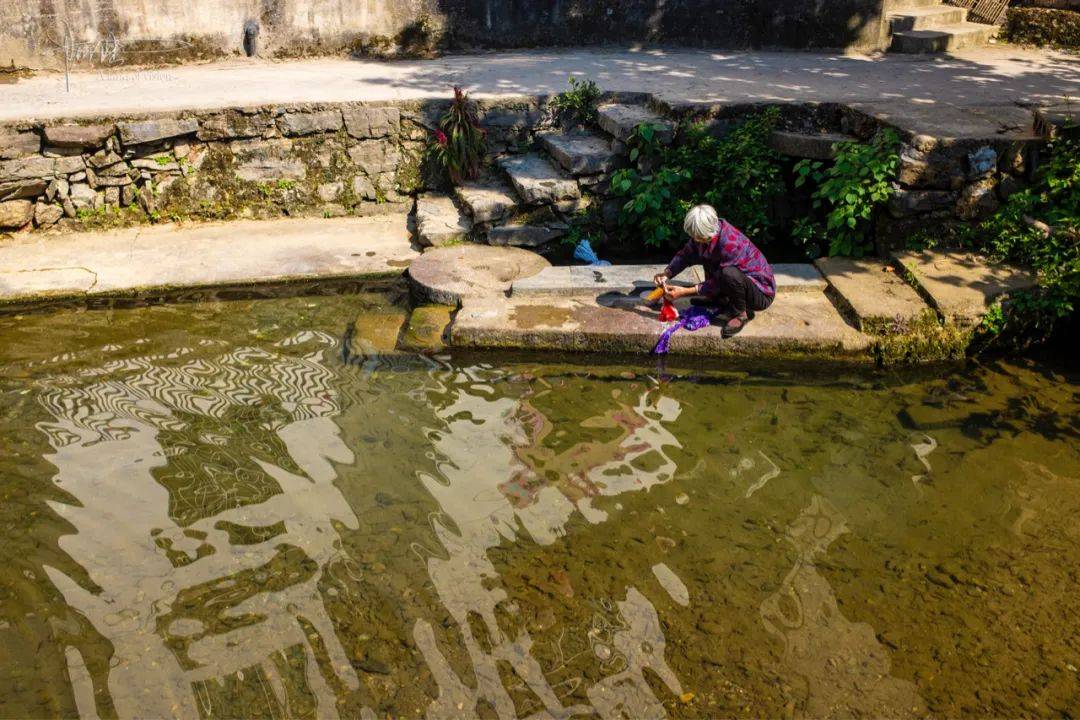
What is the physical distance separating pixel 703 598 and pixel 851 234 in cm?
410

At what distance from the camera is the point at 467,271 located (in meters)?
7.12

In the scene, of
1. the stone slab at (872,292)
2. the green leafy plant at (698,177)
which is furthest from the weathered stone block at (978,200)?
the green leafy plant at (698,177)

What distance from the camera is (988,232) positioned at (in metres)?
6.92

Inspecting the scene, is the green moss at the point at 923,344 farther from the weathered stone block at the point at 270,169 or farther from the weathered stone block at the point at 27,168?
the weathered stone block at the point at 27,168

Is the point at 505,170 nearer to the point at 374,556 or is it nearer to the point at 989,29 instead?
the point at 374,556

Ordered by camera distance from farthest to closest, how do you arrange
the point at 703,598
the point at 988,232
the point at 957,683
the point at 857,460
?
the point at 988,232
the point at 857,460
the point at 703,598
the point at 957,683

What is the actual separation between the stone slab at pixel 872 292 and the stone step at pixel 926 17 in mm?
4948

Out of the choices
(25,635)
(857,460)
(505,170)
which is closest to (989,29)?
(505,170)

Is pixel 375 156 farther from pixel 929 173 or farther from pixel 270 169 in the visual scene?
pixel 929 173

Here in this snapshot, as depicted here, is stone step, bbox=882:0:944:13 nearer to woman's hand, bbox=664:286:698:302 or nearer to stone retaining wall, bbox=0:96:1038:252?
stone retaining wall, bbox=0:96:1038:252

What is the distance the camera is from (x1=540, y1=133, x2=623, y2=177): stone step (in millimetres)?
7910

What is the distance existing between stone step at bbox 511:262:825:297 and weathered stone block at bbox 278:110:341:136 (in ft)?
9.04

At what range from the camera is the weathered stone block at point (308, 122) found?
27.1 feet

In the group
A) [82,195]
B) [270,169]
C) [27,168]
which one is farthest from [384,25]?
[27,168]
